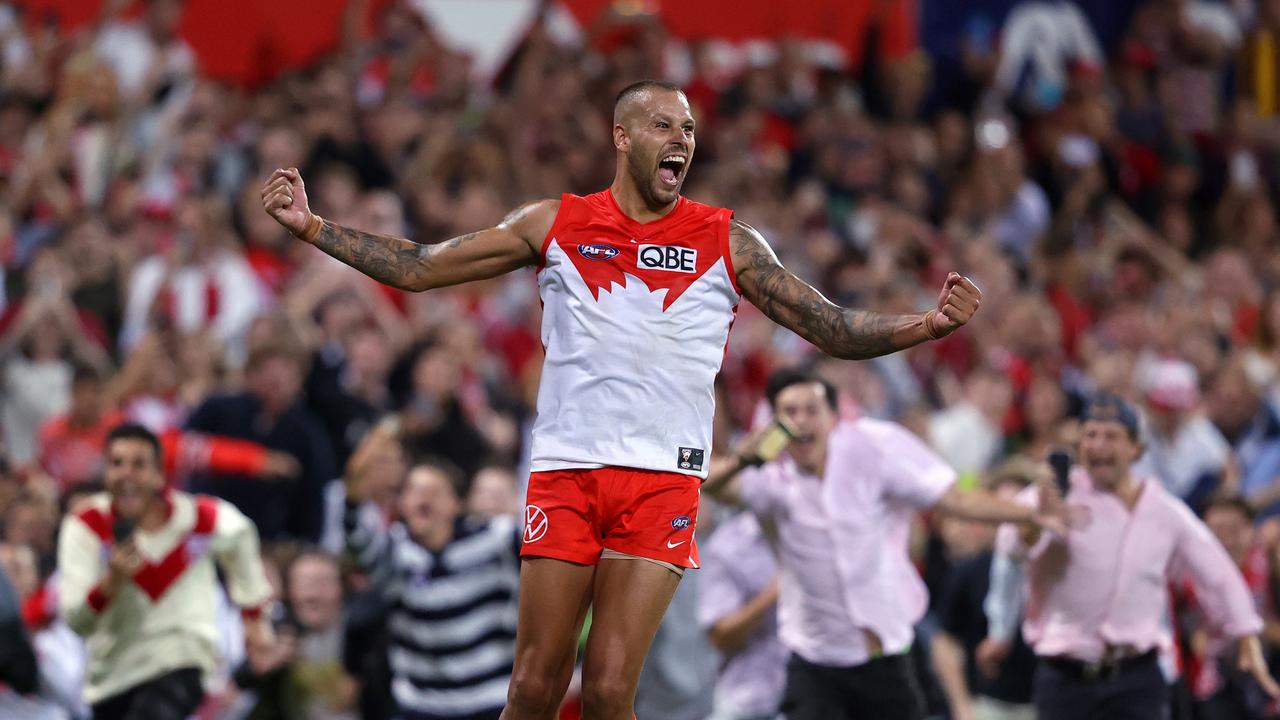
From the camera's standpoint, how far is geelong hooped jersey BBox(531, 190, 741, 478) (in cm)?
616

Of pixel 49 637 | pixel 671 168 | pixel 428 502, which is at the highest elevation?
pixel 671 168

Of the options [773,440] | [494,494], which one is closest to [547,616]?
[773,440]

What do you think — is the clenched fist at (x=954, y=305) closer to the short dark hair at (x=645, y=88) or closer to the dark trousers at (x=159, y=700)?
the short dark hair at (x=645, y=88)

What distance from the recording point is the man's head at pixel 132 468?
362 inches

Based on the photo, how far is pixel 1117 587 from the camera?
28.7ft

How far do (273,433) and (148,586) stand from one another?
2367mm

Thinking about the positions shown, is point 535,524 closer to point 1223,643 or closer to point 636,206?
point 636,206

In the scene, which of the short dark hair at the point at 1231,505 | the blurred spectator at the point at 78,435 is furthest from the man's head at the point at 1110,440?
the blurred spectator at the point at 78,435

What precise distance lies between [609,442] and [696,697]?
449 centimetres

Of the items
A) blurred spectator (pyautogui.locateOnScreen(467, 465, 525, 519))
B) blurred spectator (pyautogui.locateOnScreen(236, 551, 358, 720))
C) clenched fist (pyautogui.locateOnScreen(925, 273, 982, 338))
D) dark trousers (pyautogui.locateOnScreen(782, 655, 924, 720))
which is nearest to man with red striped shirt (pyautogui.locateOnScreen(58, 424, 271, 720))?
blurred spectator (pyautogui.locateOnScreen(236, 551, 358, 720))

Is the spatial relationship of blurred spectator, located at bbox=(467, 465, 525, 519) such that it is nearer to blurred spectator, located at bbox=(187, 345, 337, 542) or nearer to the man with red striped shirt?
blurred spectator, located at bbox=(187, 345, 337, 542)

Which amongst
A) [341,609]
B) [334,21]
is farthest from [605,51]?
[341,609]

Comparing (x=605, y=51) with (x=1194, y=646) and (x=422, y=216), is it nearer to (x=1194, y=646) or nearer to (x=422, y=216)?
(x=422, y=216)

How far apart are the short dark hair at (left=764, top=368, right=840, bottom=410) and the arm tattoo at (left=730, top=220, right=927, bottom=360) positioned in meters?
2.48
